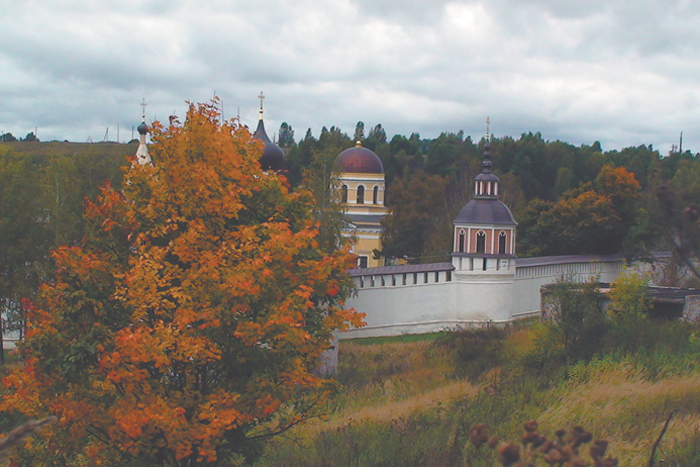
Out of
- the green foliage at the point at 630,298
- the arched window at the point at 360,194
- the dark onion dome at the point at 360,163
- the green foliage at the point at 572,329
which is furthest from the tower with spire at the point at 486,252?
the arched window at the point at 360,194

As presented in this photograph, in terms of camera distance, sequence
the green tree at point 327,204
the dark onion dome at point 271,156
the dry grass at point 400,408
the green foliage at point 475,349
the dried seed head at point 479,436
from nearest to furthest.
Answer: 1. the dried seed head at point 479,436
2. the dry grass at point 400,408
3. the green foliage at point 475,349
4. the green tree at point 327,204
5. the dark onion dome at point 271,156

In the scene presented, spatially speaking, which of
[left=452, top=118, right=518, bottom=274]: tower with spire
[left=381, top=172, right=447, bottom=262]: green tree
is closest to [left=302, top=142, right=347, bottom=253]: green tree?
[left=452, top=118, right=518, bottom=274]: tower with spire

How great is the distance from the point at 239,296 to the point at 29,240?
16.8 m

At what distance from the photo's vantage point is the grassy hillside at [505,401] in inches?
380

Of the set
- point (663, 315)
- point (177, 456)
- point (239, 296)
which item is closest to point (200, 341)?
point (239, 296)

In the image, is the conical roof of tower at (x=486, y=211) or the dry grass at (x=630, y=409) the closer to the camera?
the dry grass at (x=630, y=409)

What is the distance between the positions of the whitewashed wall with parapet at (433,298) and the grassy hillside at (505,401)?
469cm

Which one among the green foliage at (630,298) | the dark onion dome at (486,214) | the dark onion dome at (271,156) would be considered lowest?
the green foliage at (630,298)

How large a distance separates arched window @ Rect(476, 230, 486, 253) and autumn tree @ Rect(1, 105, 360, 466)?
52.8 ft

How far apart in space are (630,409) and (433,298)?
14297 millimetres

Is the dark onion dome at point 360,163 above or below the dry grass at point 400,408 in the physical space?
above

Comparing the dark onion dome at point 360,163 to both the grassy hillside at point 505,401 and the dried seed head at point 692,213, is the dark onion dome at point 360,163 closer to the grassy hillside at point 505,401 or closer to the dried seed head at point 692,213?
the grassy hillside at point 505,401

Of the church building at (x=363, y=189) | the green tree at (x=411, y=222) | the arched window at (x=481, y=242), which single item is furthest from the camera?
the church building at (x=363, y=189)

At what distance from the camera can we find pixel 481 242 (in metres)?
24.9
